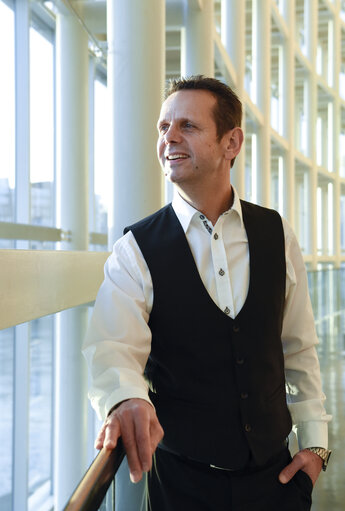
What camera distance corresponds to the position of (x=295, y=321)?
2.12 m

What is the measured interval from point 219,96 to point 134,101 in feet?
5.46

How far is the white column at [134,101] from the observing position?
A: 361cm

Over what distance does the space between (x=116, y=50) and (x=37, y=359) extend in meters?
6.29

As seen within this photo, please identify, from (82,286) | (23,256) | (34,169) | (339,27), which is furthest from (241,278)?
(339,27)

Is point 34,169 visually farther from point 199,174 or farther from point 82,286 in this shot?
point 199,174

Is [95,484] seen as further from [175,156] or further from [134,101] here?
[134,101]

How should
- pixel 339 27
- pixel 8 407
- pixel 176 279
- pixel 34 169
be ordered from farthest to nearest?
pixel 339 27 < pixel 8 407 < pixel 34 169 < pixel 176 279

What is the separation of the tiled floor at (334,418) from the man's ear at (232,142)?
3.31 metres

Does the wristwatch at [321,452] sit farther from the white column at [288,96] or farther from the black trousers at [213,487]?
the white column at [288,96]

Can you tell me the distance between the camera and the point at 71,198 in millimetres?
5582

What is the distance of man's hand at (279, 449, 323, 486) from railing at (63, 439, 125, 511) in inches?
27.9

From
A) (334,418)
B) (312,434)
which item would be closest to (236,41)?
(334,418)

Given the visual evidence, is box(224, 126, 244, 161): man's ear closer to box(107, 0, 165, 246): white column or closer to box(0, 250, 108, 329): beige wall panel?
box(0, 250, 108, 329): beige wall panel

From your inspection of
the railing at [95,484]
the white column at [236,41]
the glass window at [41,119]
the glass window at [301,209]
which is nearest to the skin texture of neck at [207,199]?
the railing at [95,484]
